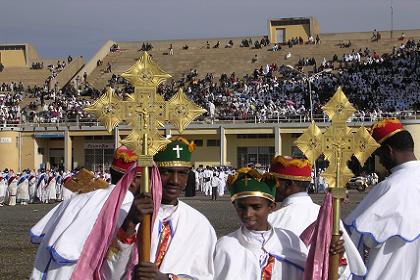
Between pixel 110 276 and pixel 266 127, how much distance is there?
4394 cm

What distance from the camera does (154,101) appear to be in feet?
17.1

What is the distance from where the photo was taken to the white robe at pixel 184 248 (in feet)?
17.2

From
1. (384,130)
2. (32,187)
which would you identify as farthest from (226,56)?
(384,130)

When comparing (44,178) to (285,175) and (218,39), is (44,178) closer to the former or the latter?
(285,175)


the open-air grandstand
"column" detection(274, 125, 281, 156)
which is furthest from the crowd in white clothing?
"column" detection(274, 125, 281, 156)

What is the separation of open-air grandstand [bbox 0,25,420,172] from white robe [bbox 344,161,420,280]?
121 feet

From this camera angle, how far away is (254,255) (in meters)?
5.55

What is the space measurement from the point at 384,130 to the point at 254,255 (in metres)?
1.45

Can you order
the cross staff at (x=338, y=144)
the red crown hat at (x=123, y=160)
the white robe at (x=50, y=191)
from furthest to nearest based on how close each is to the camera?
the white robe at (x=50, y=191), the red crown hat at (x=123, y=160), the cross staff at (x=338, y=144)

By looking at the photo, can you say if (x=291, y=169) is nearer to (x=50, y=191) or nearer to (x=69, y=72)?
(x=50, y=191)

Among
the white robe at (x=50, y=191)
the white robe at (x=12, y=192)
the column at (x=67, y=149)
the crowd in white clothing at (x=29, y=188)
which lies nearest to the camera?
the white robe at (x=12, y=192)

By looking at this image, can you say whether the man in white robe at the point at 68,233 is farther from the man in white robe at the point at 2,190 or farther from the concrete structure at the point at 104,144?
the concrete structure at the point at 104,144

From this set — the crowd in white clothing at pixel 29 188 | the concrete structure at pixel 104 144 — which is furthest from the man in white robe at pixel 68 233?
the concrete structure at pixel 104 144

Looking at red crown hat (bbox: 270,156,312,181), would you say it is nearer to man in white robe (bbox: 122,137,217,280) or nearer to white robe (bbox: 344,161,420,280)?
white robe (bbox: 344,161,420,280)
